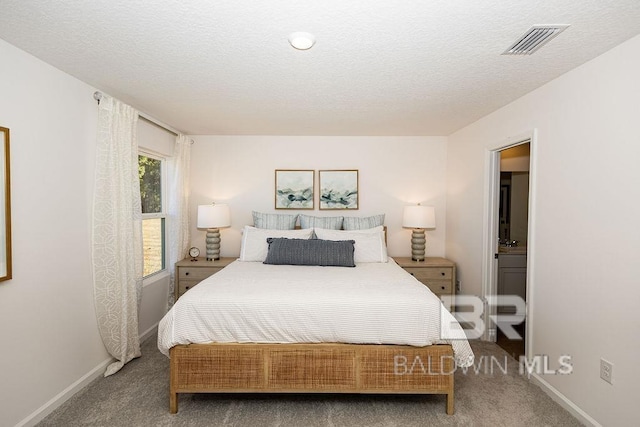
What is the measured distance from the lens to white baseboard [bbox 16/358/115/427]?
6.53 ft

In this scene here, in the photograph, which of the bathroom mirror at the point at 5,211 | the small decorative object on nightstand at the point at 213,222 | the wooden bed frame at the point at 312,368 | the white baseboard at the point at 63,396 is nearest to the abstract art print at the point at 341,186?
the small decorative object on nightstand at the point at 213,222

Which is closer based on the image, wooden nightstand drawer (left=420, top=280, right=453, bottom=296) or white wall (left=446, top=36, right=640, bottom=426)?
white wall (left=446, top=36, right=640, bottom=426)

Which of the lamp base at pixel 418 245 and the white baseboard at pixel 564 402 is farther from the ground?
the lamp base at pixel 418 245

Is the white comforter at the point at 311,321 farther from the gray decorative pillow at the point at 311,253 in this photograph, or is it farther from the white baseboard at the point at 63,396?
the gray decorative pillow at the point at 311,253

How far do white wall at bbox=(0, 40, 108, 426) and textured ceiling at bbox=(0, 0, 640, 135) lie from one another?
0.24 m

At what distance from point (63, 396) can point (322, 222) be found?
2.79 metres

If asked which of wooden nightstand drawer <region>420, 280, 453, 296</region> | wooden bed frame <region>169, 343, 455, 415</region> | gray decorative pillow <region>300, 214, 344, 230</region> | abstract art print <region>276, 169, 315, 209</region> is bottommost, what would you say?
wooden bed frame <region>169, 343, 455, 415</region>

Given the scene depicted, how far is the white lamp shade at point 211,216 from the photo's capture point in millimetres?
3795

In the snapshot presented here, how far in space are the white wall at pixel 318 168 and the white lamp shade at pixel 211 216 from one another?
370 mm

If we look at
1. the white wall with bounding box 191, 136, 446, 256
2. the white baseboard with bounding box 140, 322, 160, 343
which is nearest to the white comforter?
the white baseboard with bounding box 140, 322, 160, 343

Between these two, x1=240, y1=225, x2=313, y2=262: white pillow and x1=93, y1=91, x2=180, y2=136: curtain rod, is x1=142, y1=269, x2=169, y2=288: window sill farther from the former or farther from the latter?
x1=93, y1=91, x2=180, y2=136: curtain rod

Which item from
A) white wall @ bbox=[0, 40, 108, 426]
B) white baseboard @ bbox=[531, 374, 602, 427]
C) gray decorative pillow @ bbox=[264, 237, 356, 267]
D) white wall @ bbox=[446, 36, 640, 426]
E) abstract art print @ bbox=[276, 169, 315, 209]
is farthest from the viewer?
abstract art print @ bbox=[276, 169, 315, 209]

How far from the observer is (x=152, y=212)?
3689mm

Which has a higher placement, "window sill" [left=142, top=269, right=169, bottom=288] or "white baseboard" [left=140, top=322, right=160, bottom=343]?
"window sill" [left=142, top=269, right=169, bottom=288]
